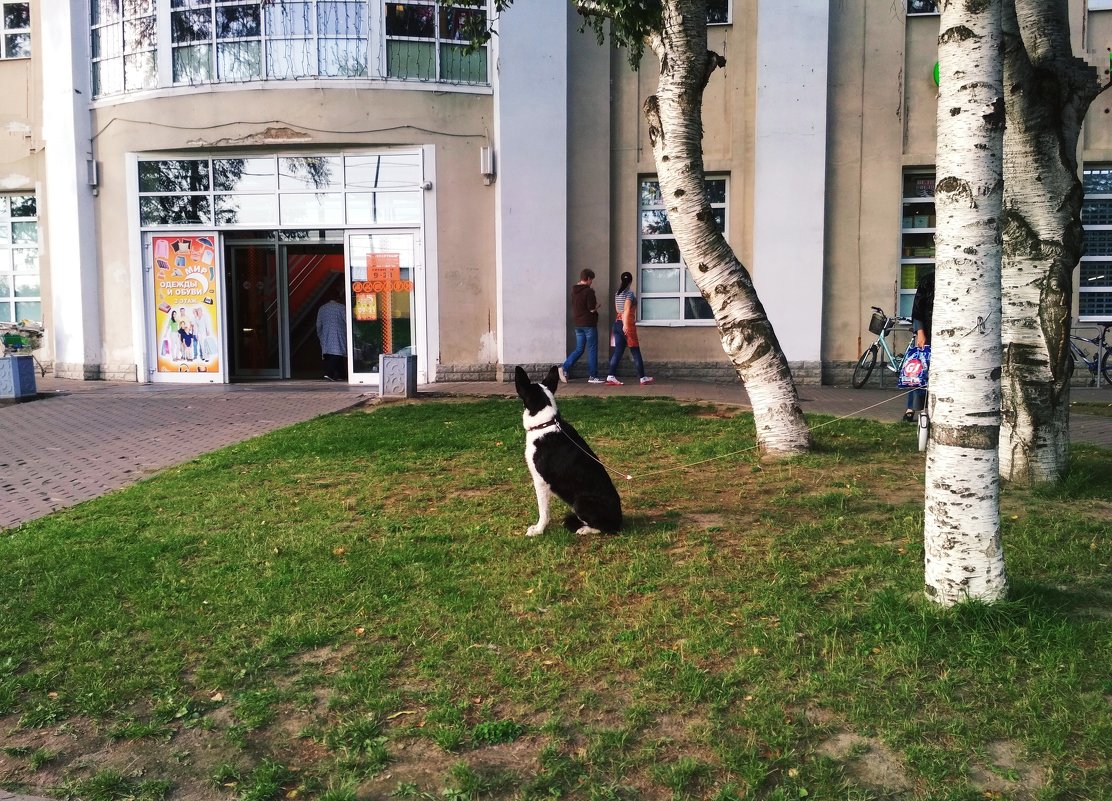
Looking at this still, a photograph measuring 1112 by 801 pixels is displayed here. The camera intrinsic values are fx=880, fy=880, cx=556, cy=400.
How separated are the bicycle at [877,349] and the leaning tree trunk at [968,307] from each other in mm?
9851

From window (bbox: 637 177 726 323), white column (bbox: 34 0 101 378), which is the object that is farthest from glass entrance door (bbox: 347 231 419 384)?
white column (bbox: 34 0 101 378)

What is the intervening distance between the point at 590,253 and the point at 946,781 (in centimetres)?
1242

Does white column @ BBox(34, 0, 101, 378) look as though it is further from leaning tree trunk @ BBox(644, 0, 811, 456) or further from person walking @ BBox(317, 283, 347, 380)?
leaning tree trunk @ BBox(644, 0, 811, 456)

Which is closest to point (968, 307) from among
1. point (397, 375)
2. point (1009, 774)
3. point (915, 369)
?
point (1009, 774)

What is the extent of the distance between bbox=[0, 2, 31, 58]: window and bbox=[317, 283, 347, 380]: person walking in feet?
23.5

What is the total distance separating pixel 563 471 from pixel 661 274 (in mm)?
10313

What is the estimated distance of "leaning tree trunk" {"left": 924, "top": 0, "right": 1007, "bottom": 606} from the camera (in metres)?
3.82

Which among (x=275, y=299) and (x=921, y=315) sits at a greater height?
(x=275, y=299)

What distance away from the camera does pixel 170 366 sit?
614 inches

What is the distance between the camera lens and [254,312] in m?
17.0

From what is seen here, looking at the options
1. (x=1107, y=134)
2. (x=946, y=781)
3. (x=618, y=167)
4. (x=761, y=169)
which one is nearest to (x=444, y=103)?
(x=618, y=167)

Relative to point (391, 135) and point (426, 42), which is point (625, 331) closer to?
point (391, 135)

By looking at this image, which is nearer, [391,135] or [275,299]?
[391,135]

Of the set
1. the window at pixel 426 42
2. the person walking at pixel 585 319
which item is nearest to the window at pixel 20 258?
the window at pixel 426 42
